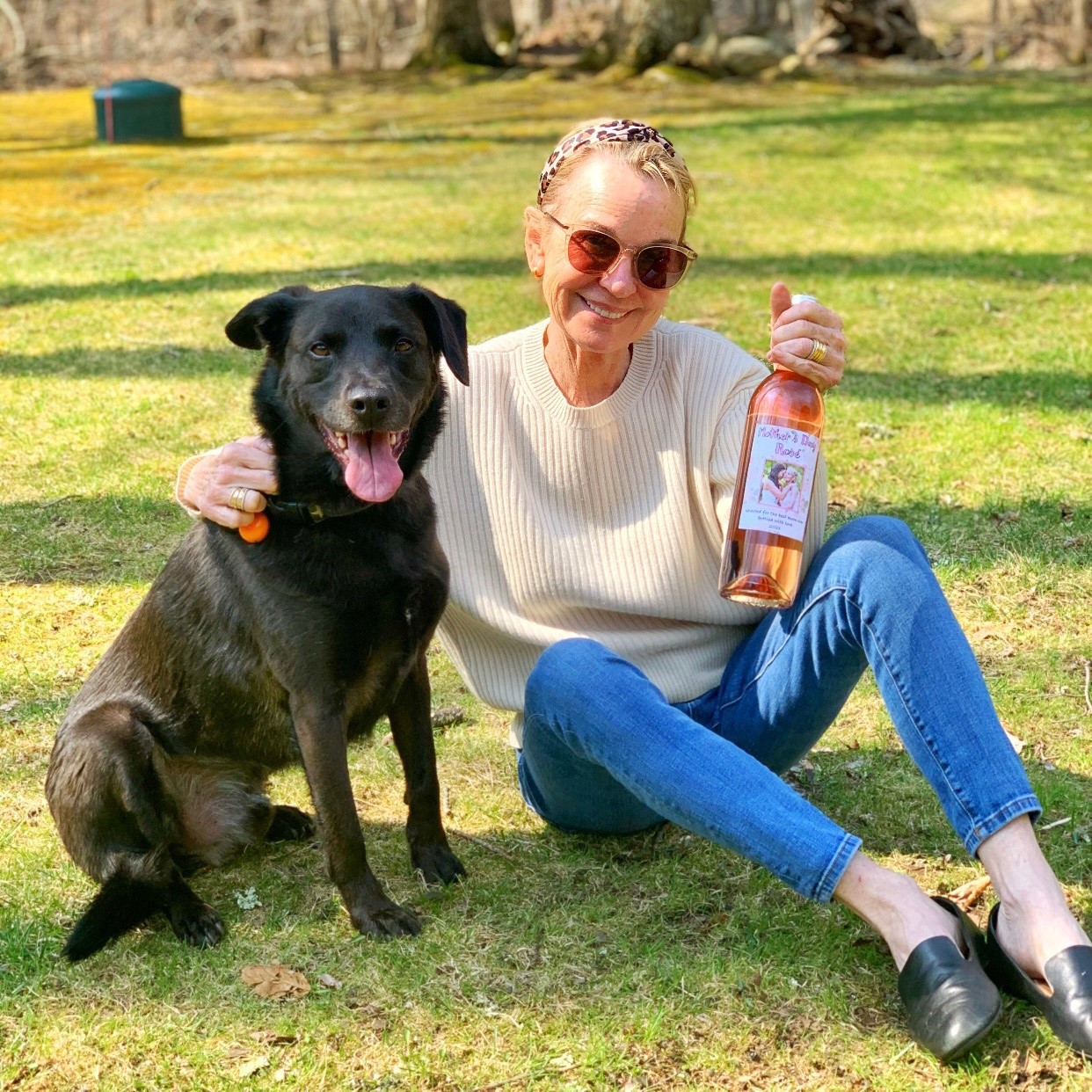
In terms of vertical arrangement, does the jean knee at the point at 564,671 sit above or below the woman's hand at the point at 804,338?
below

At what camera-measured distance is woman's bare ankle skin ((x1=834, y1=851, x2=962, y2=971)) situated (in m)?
2.44

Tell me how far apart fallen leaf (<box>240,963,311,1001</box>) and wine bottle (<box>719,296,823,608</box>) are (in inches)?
45.4

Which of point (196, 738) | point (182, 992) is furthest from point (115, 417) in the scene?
point (182, 992)

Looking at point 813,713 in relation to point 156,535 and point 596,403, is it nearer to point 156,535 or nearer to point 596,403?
point 596,403

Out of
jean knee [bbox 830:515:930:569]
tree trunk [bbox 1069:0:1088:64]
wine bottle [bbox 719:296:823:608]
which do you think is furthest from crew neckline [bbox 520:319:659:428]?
tree trunk [bbox 1069:0:1088:64]

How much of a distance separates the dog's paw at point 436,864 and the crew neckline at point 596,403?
100 centimetres

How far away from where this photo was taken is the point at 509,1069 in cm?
246

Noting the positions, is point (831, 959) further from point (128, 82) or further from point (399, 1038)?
point (128, 82)

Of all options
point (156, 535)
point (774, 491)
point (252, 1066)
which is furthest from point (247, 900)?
point (156, 535)

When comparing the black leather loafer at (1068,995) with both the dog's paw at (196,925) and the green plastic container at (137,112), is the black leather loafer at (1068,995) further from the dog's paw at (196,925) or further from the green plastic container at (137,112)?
the green plastic container at (137,112)

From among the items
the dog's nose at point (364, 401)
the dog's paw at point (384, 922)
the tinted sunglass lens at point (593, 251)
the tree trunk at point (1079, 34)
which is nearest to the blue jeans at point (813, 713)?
the dog's paw at point (384, 922)

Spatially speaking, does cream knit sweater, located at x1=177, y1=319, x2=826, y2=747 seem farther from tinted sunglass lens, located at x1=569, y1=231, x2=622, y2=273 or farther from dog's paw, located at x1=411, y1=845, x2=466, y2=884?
dog's paw, located at x1=411, y1=845, x2=466, y2=884

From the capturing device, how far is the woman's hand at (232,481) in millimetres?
2762

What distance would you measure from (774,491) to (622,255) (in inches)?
22.8
